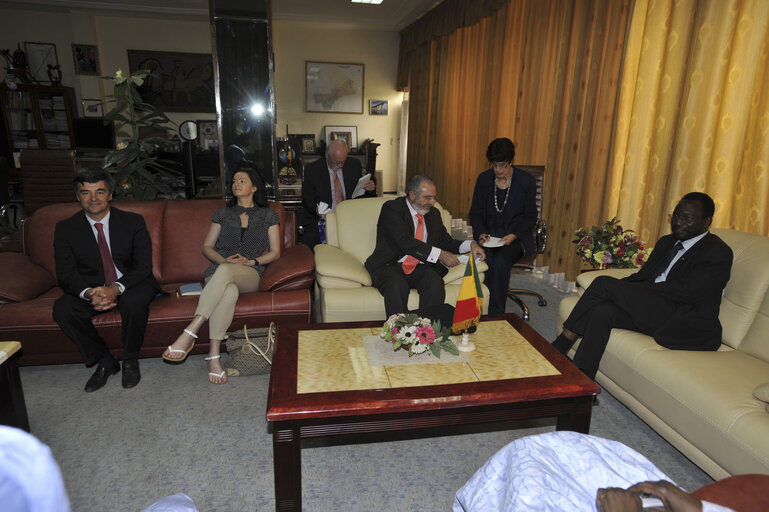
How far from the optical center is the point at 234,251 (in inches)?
124

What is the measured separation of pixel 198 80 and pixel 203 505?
7.99 metres

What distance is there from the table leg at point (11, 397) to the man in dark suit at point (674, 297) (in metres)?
2.72

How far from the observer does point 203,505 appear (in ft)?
5.89

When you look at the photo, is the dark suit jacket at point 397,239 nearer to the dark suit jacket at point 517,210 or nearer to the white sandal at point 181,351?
the dark suit jacket at point 517,210

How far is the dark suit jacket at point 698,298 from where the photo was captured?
90.9 inches

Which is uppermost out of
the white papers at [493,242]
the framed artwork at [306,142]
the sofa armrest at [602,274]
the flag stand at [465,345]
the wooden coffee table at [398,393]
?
the framed artwork at [306,142]

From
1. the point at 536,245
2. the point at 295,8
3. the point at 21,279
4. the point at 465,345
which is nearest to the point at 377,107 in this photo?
the point at 295,8

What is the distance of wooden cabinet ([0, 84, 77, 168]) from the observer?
7234 mm

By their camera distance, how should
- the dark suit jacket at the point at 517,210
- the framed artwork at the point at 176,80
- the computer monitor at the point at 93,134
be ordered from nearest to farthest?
the dark suit jacket at the point at 517,210 < the computer monitor at the point at 93,134 < the framed artwork at the point at 176,80

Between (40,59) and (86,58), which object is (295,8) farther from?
(40,59)

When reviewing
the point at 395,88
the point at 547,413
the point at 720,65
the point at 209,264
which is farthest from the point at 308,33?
the point at 547,413

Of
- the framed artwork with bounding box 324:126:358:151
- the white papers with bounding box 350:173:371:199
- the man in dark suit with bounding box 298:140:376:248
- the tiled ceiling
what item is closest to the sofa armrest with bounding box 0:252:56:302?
the man in dark suit with bounding box 298:140:376:248

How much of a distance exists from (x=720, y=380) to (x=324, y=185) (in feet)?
11.0

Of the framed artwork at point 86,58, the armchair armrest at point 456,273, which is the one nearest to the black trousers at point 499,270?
the armchair armrest at point 456,273
